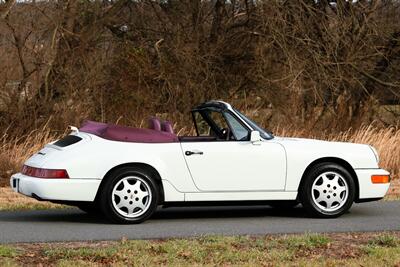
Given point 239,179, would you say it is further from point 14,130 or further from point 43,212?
point 14,130

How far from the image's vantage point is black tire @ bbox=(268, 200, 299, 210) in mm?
10297

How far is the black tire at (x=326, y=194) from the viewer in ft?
33.2

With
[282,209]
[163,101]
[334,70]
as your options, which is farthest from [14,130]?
[282,209]

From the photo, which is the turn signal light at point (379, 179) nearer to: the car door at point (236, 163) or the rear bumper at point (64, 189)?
the car door at point (236, 163)

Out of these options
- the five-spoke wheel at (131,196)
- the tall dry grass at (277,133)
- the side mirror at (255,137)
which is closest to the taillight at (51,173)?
the five-spoke wheel at (131,196)

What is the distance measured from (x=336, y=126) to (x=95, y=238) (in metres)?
13.9

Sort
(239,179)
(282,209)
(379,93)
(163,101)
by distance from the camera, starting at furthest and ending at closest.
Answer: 1. (379,93)
2. (163,101)
3. (282,209)
4. (239,179)

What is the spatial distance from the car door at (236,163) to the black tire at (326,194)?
0.26 m

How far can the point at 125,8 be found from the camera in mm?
22078

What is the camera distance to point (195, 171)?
9898 millimetres

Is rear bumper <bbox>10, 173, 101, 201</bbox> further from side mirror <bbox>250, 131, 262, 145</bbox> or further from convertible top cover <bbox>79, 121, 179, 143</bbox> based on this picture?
side mirror <bbox>250, 131, 262, 145</bbox>

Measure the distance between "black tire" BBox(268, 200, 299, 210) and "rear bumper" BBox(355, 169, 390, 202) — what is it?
0.72 meters

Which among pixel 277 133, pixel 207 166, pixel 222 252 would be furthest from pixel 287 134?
pixel 222 252

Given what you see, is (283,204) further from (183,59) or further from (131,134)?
(183,59)
